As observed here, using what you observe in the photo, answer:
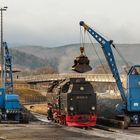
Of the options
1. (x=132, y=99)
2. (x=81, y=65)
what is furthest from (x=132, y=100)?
(x=81, y=65)

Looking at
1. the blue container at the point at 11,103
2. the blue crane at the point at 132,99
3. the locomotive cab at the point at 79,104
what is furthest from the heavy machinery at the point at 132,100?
the blue container at the point at 11,103

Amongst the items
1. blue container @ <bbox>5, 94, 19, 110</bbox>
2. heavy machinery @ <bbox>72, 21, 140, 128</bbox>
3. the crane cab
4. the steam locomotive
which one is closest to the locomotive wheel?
heavy machinery @ <bbox>72, 21, 140, 128</bbox>

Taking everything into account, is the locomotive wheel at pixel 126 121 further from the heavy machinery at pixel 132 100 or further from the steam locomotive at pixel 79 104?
the steam locomotive at pixel 79 104

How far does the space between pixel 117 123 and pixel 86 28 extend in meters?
9.15

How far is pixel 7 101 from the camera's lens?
156 ft

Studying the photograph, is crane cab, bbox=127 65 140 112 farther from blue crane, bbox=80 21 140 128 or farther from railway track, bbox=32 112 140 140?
railway track, bbox=32 112 140 140

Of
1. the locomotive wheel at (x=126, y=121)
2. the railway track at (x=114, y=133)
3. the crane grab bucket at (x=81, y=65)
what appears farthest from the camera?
the crane grab bucket at (x=81, y=65)

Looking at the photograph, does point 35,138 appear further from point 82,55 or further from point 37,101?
point 37,101

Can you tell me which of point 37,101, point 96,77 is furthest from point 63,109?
point 96,77

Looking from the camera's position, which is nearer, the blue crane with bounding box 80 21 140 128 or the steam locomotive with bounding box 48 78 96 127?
the steam locomotive with bounding box 48 78 96 127

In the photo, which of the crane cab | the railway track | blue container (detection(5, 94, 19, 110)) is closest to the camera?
the railway track

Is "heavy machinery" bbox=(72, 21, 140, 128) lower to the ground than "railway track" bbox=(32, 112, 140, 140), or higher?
higher

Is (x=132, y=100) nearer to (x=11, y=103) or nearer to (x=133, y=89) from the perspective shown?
(x=133, y=89)

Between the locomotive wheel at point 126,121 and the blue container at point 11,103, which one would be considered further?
the blue container at point 11,103
